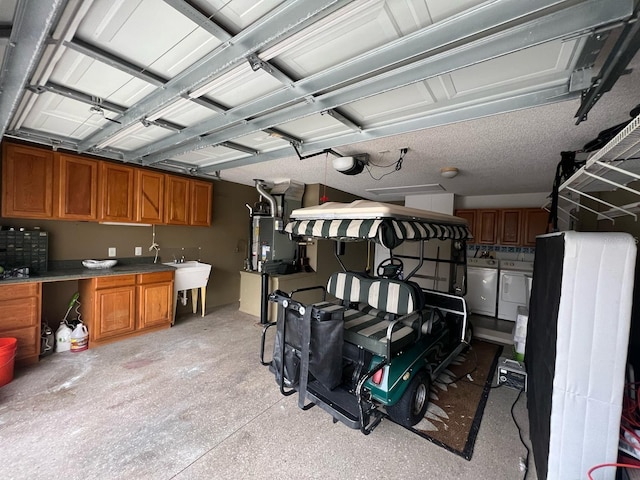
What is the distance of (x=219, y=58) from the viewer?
4.95 ft

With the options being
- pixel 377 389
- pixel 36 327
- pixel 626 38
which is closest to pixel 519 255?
pixel 377 389

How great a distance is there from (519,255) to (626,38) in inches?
226

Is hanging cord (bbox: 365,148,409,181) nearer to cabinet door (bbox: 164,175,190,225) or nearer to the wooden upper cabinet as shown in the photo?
cabinet door (bbox: 164,175,190,225)

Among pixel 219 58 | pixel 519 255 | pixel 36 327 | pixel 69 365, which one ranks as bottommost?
→ pixel 69 365

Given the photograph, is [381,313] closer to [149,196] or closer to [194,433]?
[194,433]

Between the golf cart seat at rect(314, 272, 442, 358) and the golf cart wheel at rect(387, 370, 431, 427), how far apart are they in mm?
308

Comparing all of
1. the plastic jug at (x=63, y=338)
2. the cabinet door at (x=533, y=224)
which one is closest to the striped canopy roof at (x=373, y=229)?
the plastic jug at (x=63, y=338)

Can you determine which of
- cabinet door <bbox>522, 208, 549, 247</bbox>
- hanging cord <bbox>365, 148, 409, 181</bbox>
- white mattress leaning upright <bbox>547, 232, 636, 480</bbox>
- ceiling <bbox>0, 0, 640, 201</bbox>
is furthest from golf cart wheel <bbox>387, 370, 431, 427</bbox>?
cabinet door <bbox>522, 208, 549, 247</bbox>

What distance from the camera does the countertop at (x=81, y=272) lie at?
2969mm

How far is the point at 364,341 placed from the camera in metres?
2.28

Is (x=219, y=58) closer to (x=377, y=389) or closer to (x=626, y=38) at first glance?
(x=626, y=38)

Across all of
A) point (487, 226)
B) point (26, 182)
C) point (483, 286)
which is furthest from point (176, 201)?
point (487, 226)

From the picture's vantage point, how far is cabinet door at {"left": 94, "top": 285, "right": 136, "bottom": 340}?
3434mm

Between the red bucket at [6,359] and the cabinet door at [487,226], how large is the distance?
294 inches
